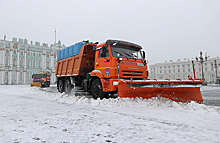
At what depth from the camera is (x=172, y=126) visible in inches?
122

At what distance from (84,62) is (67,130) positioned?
6.25m

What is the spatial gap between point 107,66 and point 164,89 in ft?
8.76

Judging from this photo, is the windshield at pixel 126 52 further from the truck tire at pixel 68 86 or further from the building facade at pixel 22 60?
the building facade at pixel 22 60

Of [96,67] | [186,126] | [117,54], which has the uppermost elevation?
[117,54]

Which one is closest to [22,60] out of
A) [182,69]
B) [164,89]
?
[164,89]

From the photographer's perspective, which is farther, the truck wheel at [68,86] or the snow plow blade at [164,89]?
the truck wheel at [68,86]

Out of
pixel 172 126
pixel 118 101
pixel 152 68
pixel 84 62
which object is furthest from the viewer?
pixel 152 68

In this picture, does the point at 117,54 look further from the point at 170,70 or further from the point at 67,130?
the point at 170,70

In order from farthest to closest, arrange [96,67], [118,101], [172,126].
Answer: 1. [96,67]
2. [118,101]
3. [172,126]

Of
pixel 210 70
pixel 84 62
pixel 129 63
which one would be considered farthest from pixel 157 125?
pixel 210 70

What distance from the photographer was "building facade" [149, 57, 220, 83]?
85.2 m

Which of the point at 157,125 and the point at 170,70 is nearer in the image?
the point at 157,125

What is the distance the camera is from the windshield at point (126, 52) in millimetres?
7064

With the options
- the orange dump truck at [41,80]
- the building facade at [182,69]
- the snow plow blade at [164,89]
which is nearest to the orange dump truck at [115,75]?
the snow plow blade at [164,89]
